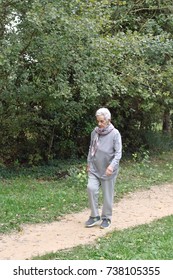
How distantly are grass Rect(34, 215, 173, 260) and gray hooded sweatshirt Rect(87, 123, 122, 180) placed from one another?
99 cm

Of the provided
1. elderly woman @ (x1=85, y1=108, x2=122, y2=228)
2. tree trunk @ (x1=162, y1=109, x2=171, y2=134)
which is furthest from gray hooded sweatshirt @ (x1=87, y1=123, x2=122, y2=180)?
tree trunk @ (x1=162, y1=109, x2=171, y2=134)

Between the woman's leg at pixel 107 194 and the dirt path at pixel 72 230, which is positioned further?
the woman's leg at pixel 107 194

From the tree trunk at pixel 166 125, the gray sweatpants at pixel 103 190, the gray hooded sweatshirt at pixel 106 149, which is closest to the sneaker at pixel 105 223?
the gray sweatpants at pixel 103 190

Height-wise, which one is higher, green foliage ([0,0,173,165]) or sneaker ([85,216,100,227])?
green foliage ([0,0,173,165])

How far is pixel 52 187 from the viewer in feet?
35.0

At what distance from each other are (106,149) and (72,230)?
4.59 feet

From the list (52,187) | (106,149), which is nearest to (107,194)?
(106,149)

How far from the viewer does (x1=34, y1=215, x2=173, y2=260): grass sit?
5.62m

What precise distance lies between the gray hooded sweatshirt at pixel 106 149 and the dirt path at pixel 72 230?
3.16ft

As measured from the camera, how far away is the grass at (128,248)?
18.5 feet

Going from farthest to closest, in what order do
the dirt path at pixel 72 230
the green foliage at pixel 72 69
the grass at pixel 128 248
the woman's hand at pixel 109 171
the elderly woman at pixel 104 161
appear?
the green foliage at pixel 72 69 → the elderly woman at pixel 104 161 → the woman's hand at pixel 109 171 → the dirt path at pixel 72 230 → the grass at pixel 128 248

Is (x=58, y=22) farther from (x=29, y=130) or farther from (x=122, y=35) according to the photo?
(x=29, y=130)

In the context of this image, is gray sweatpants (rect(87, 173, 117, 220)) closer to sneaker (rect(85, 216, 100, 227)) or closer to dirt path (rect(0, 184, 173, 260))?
sneaker (rect(85, 216, 100, 227))

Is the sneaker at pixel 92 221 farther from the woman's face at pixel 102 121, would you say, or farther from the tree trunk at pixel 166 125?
the tree trunk at pixel 166 125
